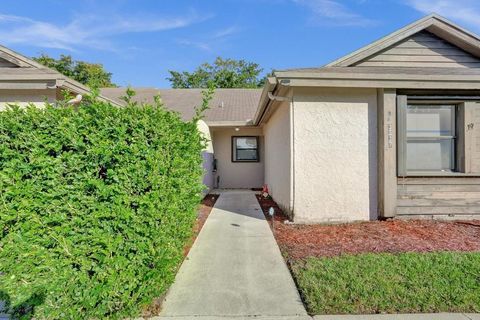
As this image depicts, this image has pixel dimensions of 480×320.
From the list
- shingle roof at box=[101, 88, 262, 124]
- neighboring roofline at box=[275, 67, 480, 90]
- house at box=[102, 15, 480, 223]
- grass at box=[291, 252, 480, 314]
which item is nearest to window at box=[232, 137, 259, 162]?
shingle roof at box=[101, 88, 262, 124]

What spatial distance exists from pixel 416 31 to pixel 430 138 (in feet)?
8.80

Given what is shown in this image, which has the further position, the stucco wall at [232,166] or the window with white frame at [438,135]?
the stucco wall at [232,166]

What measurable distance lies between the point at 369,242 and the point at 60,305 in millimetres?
4573

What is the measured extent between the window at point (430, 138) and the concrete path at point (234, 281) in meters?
4.02

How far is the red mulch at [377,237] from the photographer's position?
179 inches

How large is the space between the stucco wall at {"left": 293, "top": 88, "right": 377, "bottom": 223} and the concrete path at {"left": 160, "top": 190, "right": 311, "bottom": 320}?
150 cm

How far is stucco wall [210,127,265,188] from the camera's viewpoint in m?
13.9

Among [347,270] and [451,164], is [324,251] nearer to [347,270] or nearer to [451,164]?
[347,270]

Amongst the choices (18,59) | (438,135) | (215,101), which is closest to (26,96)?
(18,59)

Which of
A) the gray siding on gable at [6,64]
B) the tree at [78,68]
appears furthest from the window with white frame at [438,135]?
the tree at [78,68]

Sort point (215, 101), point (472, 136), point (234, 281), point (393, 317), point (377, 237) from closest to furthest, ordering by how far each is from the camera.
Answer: point (393, 317) → point (234, 281) → point (377, 237) → point (472, 136) → point (215, 101)

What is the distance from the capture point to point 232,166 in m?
14.0

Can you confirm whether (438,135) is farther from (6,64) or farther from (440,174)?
(6,64)

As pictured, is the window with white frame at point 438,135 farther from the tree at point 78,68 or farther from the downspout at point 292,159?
the tree at point 78,68
